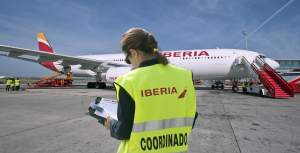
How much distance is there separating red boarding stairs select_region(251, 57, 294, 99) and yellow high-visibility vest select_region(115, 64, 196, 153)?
43.6ft

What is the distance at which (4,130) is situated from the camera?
4.81 metres

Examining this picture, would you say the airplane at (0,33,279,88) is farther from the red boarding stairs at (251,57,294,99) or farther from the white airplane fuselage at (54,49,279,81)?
the red boarding stairs at (251,57,294,99)

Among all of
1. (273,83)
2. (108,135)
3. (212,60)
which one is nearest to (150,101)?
(108,135)

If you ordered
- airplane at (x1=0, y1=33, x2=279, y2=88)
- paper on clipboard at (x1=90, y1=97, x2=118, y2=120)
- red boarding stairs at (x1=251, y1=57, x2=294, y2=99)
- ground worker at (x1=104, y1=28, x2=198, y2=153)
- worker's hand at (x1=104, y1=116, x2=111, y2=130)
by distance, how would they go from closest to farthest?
ground worker at (x1=104, y1=28, x2=198, y2=153), worker's hand at (x1=104, y1=116, x2=111, y2=130), paper on clipboard at (x1=90, y1=97, x2=118, y2=120), red boarding stairs at (x1=251, y1=57, x2=294, y2=99), airplane at (x1=0, y1=33, x2=279, y2=88)

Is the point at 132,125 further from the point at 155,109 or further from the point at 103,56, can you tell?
the point at 103,56

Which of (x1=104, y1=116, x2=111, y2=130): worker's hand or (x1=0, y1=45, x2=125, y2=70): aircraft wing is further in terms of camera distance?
(x1=0, y1=45, x2=125, y2=70): aircraft wing

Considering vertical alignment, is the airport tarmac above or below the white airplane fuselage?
below

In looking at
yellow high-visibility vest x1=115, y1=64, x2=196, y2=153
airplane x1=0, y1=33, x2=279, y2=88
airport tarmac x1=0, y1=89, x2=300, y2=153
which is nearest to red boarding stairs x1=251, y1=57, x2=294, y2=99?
airplane x1=0, y1=33, x2=279, y2=88

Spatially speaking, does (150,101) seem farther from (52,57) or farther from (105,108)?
(52,57)

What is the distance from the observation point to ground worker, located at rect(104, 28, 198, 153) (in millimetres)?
1277

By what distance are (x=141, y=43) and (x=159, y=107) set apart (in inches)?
14.7

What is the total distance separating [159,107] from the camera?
1.34 meters

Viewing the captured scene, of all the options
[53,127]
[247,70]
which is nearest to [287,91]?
[247,70]

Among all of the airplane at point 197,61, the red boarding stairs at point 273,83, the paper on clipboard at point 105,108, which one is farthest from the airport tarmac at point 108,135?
the airplane at point 197,61
